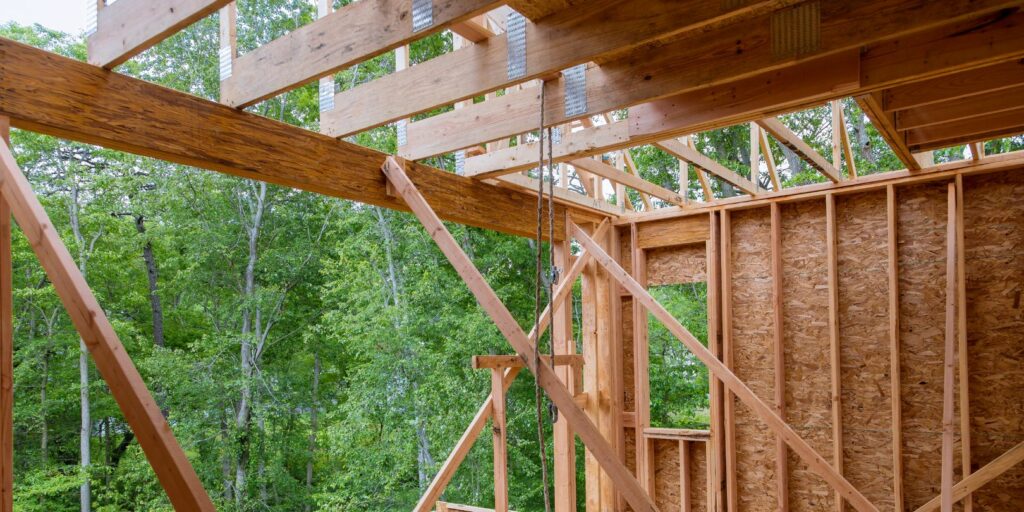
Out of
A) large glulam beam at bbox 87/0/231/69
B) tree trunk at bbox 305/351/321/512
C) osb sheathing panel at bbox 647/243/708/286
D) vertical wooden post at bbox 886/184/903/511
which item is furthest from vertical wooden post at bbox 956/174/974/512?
tree trunk at bbox 305/351/321/512

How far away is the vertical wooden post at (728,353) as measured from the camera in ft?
20.3

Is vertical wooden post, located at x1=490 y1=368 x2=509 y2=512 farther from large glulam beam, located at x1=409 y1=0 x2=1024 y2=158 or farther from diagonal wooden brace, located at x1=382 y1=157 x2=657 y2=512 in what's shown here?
large glulam beam, located at x1=409 y1=0 x2=1024 y2=158

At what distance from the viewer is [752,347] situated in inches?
246

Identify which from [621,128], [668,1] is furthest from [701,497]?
[668,1]

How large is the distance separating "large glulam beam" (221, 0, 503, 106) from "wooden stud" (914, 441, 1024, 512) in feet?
14.5

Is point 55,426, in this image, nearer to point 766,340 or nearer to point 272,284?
point 272,284

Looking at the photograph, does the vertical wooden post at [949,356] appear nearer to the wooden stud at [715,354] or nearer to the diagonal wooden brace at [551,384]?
the wooden stud at [715,354]

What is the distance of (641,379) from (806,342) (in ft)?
5.17

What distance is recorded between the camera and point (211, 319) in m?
12.3

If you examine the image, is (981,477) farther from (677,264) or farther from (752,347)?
(677,264)

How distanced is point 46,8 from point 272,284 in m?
6.55

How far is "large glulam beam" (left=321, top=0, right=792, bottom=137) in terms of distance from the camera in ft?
9.30

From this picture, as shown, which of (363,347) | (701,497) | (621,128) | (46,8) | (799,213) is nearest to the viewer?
(621,128)

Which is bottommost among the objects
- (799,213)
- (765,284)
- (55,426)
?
(55,426)
